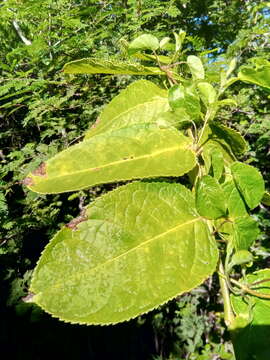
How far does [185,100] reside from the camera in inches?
19.9

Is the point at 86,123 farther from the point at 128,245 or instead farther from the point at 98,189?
the point at 128,245

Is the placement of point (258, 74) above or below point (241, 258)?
above

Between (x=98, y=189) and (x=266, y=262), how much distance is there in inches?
91.2

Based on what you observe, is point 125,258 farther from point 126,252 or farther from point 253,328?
point 253,328

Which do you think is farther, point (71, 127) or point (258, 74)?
point (71, 127)

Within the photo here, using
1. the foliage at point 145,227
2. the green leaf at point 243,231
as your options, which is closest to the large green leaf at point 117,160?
the foliage at point 145,227

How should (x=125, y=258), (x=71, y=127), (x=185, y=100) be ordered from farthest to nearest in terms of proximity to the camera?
(x=71, y=127) < (x=185, y=100) < (x=125, y=258)

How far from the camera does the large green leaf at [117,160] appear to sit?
0.42 meters

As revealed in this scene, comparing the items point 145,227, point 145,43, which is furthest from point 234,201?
point 145,43

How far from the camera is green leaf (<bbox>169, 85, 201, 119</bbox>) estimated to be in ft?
1.64

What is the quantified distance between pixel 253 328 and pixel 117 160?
286 millimetres

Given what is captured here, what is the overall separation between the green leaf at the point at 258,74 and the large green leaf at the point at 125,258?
0.20 meters

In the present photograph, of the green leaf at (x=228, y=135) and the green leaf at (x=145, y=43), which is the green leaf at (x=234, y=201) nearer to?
the green leaf at (x=228, y=135)

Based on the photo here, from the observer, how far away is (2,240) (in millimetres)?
2334
